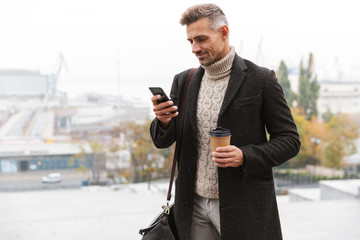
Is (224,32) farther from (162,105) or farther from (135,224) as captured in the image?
(135,224)

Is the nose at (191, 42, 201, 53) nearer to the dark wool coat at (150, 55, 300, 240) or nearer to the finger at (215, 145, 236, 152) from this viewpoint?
the dark wool coat at (150, 55, 300, 240)

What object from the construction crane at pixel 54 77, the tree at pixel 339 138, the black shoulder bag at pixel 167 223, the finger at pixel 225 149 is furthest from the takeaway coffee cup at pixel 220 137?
the tree at pixel 339 138

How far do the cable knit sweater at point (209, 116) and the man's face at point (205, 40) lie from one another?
39mm

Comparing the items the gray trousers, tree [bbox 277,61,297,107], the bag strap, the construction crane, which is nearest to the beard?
the bag strap

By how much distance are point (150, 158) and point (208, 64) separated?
36.7 ft

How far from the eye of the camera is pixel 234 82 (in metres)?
1.07

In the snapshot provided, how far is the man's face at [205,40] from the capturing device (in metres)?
1.03

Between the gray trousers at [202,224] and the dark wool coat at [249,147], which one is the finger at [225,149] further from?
the gray trousers at [202,224]

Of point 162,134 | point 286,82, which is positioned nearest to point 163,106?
point 162,134

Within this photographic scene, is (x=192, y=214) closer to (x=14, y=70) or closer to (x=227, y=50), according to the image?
(x=227, y=50)

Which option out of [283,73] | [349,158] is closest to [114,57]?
[283,73]

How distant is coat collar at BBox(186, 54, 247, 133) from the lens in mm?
1055

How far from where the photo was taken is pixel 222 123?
106 cm

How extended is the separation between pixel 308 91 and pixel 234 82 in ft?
49.2
